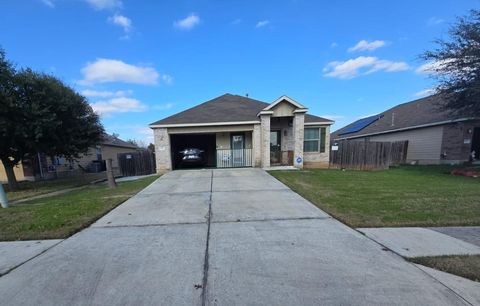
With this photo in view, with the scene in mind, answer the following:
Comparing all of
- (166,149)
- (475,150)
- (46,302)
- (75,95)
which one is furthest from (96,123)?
(475,150)

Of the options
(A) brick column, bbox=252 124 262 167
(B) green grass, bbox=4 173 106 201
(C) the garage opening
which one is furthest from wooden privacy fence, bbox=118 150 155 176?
(A) brick column, bbox=252 124 262 167

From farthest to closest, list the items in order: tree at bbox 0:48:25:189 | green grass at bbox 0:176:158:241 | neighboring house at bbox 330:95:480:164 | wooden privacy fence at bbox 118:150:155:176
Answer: neighboring house at bbox 330:95:480:164 → wooden privacy fence at bbox 118:150:155:176 → tree at bbox 0:48:25:189 → green grass at bbox 0:176:158:241

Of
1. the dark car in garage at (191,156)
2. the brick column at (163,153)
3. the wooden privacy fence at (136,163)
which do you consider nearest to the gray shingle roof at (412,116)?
the dark car in garage at (191,156)

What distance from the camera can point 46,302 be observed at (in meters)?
2.37

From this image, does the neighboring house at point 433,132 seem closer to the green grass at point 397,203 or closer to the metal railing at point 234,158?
the metal railing at point 234,158

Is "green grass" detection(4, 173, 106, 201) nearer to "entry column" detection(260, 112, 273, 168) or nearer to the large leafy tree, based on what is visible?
the large leafy tree

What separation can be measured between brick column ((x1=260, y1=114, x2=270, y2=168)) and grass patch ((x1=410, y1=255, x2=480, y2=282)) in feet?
33.2

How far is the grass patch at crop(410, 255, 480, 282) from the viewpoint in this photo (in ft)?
9.04

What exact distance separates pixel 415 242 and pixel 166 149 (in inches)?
488

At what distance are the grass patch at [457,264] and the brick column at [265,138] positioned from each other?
33.2ft

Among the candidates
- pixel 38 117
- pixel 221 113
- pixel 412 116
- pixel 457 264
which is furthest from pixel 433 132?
pixel 38 117

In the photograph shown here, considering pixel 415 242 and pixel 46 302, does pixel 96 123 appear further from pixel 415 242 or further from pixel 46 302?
pixel 415 242

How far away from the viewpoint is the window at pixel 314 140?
1439 cm

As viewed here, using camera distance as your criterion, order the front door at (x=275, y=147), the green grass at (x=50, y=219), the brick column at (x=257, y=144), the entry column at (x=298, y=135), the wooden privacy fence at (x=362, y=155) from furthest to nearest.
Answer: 1. the front door at (x=275, y=147)
2. the wooden privacy fence at (x=362, y=155)
3. the brick column at (x=257, y=144)
4. the entry column at (x=298, y=135)
5. the green grass at (x=50, y=219)
